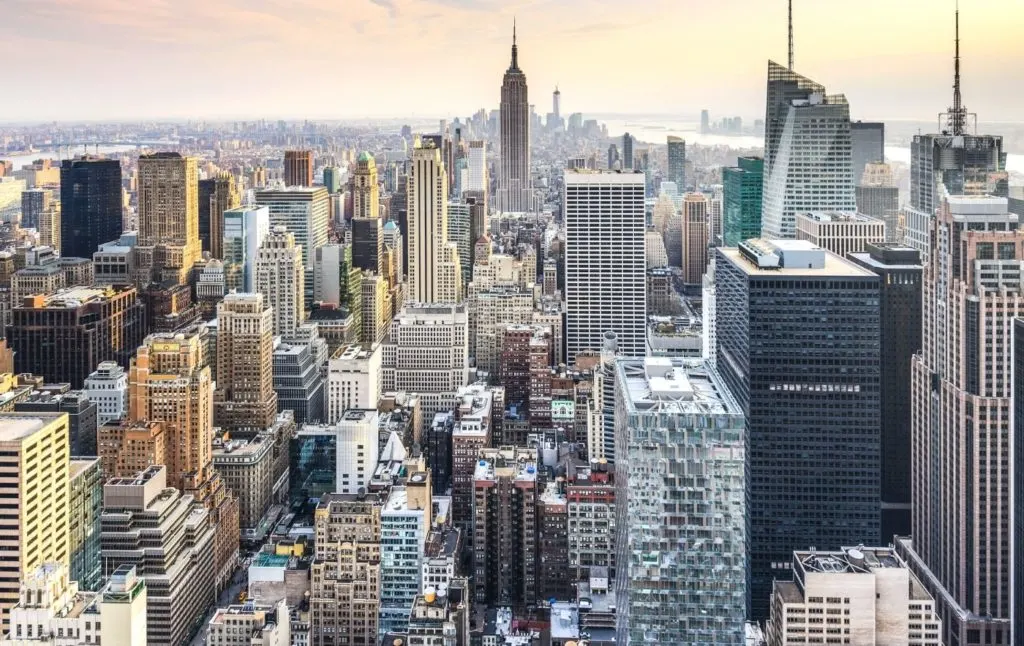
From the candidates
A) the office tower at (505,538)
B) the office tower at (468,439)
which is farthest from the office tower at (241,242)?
the office tower at (505,538)

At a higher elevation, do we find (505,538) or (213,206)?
(213,206)

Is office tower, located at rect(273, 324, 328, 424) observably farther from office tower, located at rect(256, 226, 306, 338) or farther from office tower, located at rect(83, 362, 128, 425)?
office tower, located at rect(83, 362, 128, 425)

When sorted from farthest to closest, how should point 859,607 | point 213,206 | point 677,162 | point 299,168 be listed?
point 677,162 < point 213,206 < point 299,168 < point 859,607

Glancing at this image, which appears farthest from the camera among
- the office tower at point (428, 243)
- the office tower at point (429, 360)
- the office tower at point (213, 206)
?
the office tower at point (213, 206)

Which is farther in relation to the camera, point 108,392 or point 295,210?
point 295,210

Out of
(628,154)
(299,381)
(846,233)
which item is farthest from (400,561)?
(628,154)

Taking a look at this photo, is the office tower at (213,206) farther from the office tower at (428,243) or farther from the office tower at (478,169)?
the office tower at (478,169)

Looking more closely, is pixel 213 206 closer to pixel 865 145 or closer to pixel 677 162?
pixel 677 162
